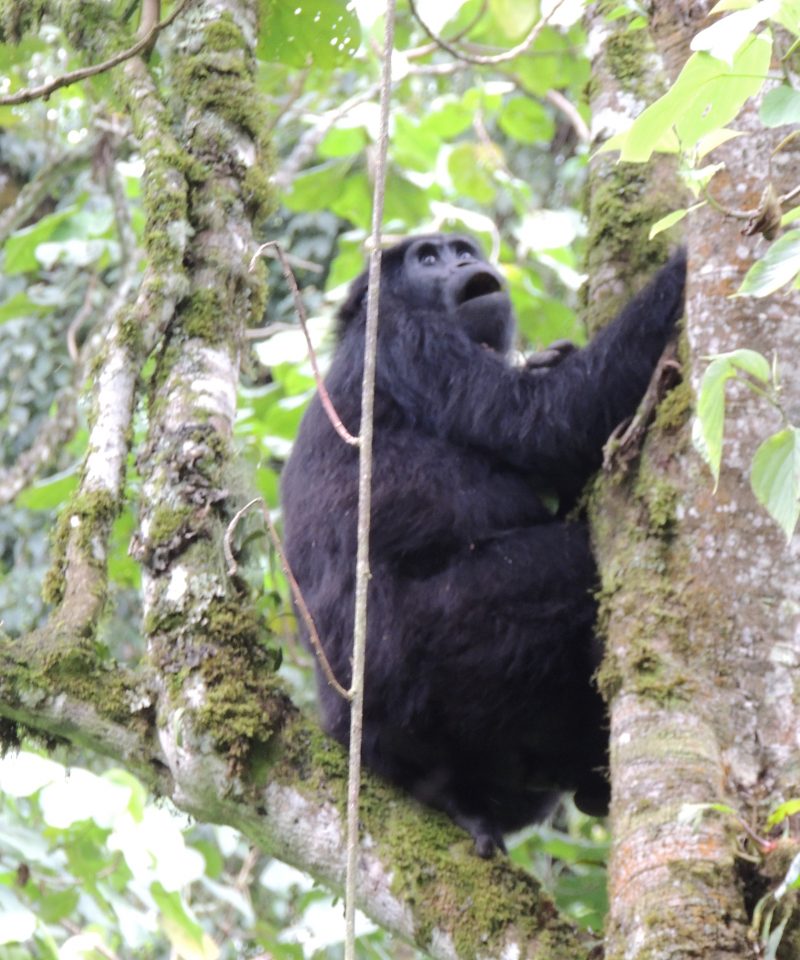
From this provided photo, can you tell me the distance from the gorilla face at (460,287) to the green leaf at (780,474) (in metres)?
2.28

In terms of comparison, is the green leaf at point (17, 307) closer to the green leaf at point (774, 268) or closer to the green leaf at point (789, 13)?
the green leaf at point (774, 268)

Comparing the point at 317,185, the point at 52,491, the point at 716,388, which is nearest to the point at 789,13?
the point at 716,388

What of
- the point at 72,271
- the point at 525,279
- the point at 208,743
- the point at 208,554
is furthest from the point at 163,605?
the point at 72,271

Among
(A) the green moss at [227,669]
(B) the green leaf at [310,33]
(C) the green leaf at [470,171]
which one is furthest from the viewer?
(C) the green leaf at [470,171]

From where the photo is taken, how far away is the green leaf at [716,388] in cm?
185

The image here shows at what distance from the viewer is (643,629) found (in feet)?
8.23

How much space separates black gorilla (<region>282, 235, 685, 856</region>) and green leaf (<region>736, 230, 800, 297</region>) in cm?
131

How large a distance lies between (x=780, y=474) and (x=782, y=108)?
22.6 inches

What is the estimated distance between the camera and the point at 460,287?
14.4 ft

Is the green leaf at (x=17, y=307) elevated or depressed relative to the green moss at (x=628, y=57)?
depressed

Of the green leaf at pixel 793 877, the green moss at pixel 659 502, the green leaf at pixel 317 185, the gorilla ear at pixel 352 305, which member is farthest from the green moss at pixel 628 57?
the green leaf at pixel 793 877

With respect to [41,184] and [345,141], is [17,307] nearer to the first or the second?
[41,184]

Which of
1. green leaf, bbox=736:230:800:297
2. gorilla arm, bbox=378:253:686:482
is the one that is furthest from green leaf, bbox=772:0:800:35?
gorilla arm, bbox=378:253:686:482

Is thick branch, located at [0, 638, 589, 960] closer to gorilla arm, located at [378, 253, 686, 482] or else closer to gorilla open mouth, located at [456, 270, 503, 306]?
gorilla arm, located at [378, 253, 686, 482]
